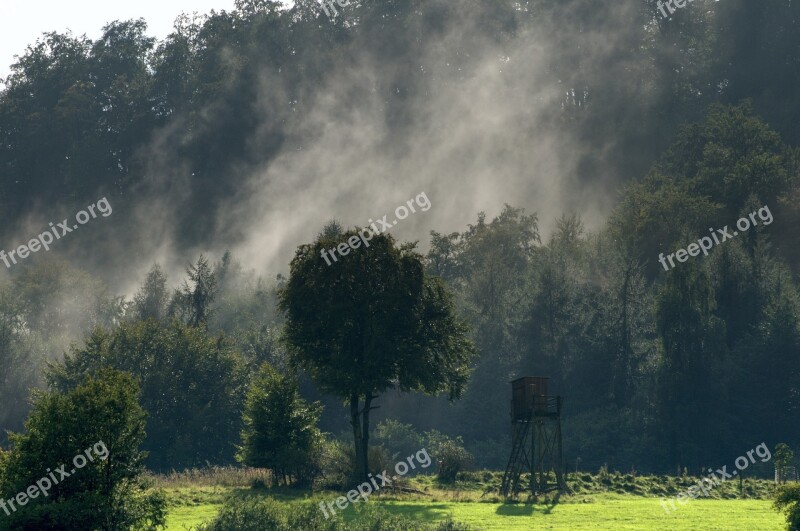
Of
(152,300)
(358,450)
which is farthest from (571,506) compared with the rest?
(152,300)

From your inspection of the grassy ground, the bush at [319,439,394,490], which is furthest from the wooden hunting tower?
the bush at [319,439,394,490]

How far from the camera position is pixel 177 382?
101000 mm

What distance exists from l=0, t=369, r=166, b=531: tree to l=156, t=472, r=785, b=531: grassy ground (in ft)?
14.1

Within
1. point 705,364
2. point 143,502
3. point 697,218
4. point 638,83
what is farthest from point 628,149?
point 143,502

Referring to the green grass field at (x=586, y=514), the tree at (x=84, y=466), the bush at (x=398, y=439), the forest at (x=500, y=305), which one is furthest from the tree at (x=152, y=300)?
the tree at (x=84, y=466)

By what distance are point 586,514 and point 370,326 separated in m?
19.7

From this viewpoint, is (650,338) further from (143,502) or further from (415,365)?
(143,502)

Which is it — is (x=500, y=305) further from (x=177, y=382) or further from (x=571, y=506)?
(x=571, y=506)

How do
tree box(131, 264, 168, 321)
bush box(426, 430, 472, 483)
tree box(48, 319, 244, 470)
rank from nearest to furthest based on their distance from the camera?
bush box(426, 430, 472, 483) < tree box(48, 319, 244, 470) < tree box(131, 264, 168, 321)

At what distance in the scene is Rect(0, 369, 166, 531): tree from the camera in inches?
1698

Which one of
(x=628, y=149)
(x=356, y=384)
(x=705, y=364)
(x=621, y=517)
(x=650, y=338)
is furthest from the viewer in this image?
(x=628, y=149)

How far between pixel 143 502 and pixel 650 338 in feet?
265

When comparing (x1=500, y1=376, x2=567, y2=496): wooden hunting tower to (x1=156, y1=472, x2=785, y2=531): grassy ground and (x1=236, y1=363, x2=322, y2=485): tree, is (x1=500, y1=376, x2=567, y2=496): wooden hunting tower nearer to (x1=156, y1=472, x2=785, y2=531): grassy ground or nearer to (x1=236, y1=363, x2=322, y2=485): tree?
(x1=156, y1=472, x2=785, y2=531): grassy ground

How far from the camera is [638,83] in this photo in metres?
186
